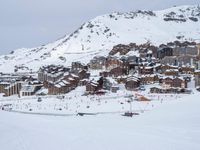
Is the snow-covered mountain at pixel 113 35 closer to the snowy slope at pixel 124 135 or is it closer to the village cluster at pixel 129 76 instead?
the village cluster at pixel 129 76

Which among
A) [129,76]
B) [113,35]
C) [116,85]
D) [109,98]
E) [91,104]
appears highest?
[113,35]

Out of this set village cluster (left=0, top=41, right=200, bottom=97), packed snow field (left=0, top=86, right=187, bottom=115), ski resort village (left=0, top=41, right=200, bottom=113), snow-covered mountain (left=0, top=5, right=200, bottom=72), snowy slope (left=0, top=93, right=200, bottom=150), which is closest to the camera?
snowy slope (left=0, top=93, right=200, bottom=150)

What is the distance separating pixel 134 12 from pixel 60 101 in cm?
11301

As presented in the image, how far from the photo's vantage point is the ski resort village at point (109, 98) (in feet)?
49.3

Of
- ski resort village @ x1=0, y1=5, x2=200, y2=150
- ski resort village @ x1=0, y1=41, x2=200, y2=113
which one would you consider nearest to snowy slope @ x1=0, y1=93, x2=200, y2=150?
ski resort village @ x1=0, y1=5, x2=200, y2=150

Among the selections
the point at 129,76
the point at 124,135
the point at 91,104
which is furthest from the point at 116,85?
the point at 124,135

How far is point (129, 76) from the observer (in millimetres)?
48688

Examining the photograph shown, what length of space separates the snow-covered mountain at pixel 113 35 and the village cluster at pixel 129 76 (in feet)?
75.1

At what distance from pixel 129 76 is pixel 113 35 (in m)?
70.1

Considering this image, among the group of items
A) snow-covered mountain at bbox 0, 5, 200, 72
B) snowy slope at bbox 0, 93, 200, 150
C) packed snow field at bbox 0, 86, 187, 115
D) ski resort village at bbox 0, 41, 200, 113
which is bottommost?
snowy slope at bbox 0, 93, 200, 150

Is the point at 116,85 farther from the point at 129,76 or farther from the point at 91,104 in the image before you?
the point at 91,104

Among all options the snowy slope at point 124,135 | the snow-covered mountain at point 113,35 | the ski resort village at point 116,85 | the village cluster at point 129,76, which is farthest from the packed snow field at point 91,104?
the snow-covered mountain at point 113,35

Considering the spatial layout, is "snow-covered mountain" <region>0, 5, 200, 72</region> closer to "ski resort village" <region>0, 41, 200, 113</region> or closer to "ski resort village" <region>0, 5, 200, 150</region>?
"ski resort village" <region>0, 5, 200, 150</region>

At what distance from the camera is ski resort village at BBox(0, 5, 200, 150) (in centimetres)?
1504
